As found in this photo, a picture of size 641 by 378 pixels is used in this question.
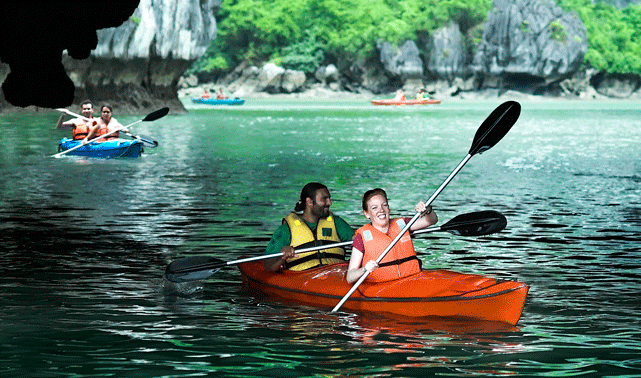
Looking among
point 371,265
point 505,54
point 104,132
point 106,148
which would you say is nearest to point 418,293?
point 371,265

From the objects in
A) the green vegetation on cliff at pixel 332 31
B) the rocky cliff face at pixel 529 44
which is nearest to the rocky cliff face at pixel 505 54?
the rocky cliff face at pixel 529 44

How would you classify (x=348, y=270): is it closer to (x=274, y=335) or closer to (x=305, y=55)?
(x=274, y=335)

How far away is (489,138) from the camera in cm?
903

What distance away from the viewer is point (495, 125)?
350 inches

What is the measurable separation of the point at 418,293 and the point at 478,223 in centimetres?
120

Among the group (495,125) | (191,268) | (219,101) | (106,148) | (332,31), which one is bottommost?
(219,101)

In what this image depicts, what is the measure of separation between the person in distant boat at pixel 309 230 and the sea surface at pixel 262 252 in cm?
46

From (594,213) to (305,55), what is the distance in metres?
75.8

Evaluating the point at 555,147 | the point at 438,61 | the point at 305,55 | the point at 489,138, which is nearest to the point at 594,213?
the point at 489,138

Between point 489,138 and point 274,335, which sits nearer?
point 274,335

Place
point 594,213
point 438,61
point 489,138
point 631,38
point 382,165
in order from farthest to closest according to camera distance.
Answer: point 631,38 → point 438,61 → point 382,165 → point 594,213 → point 489,138

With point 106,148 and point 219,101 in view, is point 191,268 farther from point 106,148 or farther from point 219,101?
point 219,101

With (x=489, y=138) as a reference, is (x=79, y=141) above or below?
below

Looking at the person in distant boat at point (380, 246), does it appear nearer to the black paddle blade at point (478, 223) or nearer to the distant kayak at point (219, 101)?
the black paddle blade at point (478, 223)
